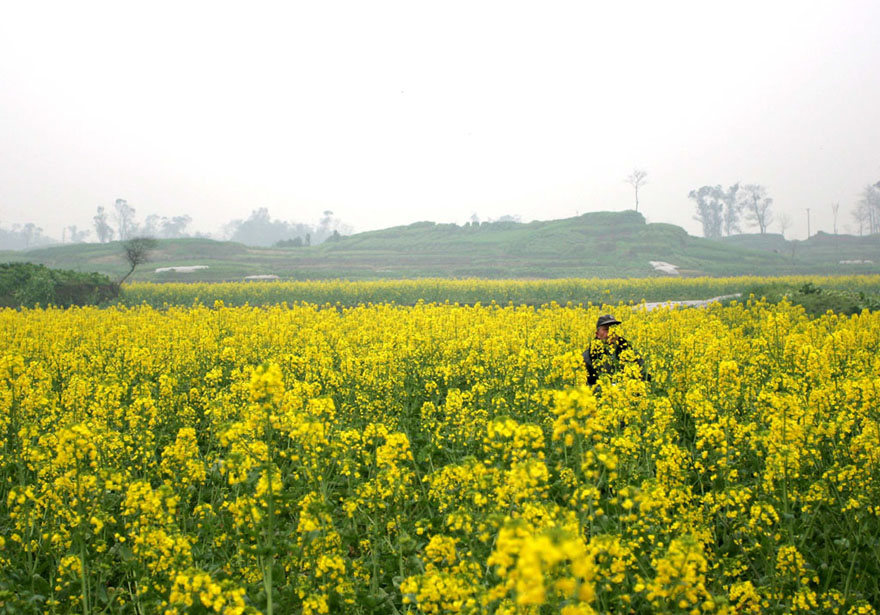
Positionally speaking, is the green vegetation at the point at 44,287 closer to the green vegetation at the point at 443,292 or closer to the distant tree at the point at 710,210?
the green vegetation at the point at 443,292

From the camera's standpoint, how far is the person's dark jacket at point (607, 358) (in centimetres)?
810

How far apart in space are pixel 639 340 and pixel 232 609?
905cm

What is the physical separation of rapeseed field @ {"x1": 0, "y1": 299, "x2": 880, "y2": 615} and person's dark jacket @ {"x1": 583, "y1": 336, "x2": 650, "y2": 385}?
49 centimetres

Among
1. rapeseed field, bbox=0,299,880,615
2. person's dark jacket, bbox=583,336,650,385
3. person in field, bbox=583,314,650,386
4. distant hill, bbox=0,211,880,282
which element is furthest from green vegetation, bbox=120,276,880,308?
rapeseed field, bbox=0,299,880,615

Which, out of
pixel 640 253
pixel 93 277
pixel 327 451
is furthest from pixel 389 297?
pixel 640 253

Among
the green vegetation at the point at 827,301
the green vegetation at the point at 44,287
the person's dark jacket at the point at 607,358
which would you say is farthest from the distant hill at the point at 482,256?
the person's dark jacket at the point at 607,358

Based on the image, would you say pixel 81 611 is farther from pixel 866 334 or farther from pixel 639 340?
pixel 866 334

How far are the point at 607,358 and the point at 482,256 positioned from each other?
7574 cm

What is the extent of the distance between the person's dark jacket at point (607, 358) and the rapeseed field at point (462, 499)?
486mm

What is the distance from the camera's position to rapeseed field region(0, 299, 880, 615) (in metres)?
3.33

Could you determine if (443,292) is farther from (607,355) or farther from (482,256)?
(482,256)

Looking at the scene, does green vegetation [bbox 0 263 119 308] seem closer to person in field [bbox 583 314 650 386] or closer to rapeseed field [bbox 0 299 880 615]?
rapeseed field [bbox 0 299 880 615]

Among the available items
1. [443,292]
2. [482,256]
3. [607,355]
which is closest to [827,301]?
[607,355]

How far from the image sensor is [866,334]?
994cm
